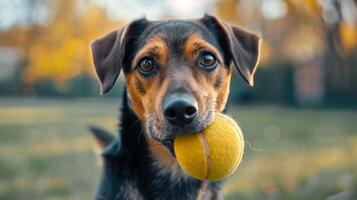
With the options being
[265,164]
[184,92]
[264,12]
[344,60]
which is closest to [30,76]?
[264,12]

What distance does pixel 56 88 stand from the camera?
39.8 meters

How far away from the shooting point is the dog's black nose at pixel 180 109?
3191 mm

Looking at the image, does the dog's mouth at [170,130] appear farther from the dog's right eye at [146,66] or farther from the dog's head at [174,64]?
the dog's right eye at [146,66]

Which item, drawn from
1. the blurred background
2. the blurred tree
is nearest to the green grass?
the blurred background

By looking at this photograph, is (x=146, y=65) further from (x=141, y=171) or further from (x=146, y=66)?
(x=141, y=171)

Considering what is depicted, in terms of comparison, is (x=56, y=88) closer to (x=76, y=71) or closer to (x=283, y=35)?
(x=76, y=71)

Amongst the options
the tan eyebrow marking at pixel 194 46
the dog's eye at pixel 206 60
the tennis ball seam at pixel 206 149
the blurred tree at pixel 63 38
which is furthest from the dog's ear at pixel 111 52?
the blurred tree at pixel 63 38

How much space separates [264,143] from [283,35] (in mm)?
30030

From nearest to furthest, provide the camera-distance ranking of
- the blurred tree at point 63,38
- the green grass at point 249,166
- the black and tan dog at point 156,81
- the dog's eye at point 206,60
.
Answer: the black and tan dog at point 156,81 < the dog's eye at point 206,60 < the green grass at point 249,166 < the blurred tree at point 63,38

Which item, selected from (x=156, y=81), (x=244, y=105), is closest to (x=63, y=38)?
(x=244, y=105)

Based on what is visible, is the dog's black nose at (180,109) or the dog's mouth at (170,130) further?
the dog's mouth at (170,130)

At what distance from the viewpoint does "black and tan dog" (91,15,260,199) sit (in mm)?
3688

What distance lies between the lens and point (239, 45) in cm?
396

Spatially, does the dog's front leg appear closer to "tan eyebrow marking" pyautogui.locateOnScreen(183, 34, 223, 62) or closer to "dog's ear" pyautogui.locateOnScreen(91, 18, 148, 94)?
"dog's ear" pyautogui.locateOnScreen(91, 18, 148, 94)
